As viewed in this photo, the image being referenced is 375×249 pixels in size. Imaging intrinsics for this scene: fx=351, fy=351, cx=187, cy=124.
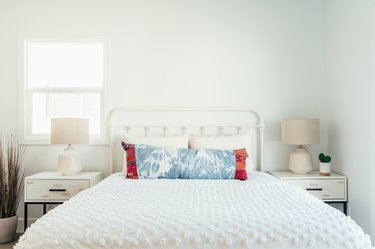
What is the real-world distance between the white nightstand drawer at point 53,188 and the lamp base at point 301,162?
197 cm

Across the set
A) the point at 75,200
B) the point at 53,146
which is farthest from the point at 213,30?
the point at 75,200

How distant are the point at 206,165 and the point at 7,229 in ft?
6.44

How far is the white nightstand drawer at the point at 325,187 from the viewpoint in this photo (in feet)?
10.7

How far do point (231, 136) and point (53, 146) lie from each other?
186cm

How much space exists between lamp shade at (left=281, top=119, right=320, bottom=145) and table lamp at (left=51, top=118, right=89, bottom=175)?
196cm

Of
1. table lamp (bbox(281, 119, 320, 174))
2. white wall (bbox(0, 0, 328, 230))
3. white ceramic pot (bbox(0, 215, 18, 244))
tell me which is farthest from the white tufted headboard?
white ceramic pot (bbox(0, 215, 18, 244))

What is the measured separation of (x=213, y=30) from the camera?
3668 mm

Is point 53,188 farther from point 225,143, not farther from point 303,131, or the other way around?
point 303,131

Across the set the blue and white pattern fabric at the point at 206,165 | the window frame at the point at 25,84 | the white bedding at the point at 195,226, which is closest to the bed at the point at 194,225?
the white bedding at the point at 195,226

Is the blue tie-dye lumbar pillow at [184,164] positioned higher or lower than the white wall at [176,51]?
lower

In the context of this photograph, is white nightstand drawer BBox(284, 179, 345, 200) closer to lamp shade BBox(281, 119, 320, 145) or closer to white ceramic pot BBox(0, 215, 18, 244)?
lamp shade BBox(281, 119, 320, 145)

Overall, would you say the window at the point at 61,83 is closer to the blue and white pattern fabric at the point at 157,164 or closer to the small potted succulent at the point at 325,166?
the blue and white pattern fabric at the point at 157,164

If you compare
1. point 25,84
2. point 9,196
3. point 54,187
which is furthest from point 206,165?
point 25,84

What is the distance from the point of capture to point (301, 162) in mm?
3395
